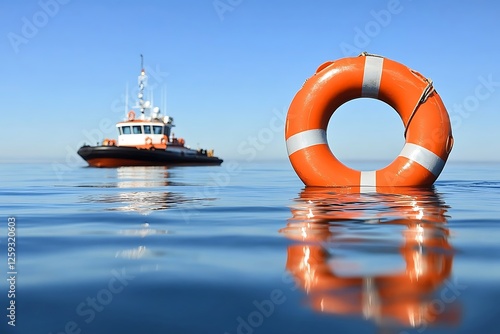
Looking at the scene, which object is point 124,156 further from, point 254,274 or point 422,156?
point 254,274

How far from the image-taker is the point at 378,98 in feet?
21.3

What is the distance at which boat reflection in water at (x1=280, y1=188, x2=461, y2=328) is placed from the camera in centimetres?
132

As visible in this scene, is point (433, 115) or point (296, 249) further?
point (433, 115)

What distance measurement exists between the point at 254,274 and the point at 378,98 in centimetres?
522

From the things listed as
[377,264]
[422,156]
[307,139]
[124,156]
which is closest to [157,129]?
[124,156]

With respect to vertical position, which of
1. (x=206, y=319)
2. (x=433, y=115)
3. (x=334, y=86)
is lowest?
(x=206, y=319)

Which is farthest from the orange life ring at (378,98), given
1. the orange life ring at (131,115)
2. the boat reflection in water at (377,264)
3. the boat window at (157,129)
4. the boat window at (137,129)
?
the orange life ring at (131,115)

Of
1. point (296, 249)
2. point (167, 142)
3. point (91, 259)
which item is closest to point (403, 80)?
point (296, 249)

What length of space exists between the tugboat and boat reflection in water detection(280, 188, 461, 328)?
56.5 feet

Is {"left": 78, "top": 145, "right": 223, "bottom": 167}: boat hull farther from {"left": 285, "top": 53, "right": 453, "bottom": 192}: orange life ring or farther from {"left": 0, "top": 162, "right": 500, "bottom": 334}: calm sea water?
{"left": 0, "top": 162, "right": 500, "bottom": 334}: calm sea water

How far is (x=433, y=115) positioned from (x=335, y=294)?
203 inches

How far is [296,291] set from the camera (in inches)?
58.6

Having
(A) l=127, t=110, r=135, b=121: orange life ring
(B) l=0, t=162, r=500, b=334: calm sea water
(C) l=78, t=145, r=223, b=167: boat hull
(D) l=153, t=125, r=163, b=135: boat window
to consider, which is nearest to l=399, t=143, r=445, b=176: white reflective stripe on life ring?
(B) l=0, t=162, r=500, b=334: calm sea water

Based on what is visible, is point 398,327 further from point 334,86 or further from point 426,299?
point 334,86
